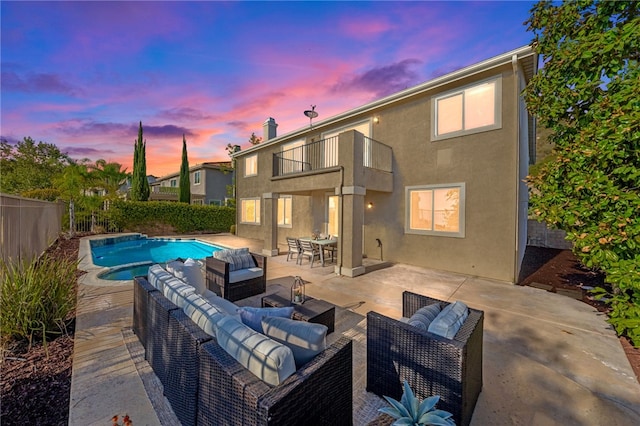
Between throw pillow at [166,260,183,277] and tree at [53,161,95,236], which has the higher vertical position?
tree at [53,161,95,236]

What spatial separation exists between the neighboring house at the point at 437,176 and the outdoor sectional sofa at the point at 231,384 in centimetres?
554

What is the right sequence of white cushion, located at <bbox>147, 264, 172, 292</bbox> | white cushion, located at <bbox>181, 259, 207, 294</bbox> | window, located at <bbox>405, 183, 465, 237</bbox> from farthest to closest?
1. window, located at <bbox>405, 183, 465, 237</bbox>
2. white cushion, located at <bbox>181, 259, 207, 294</bbox>
3. white cushion, located at <bbox>147, 264, 172, 292</bbox>

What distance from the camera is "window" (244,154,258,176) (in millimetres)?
15852

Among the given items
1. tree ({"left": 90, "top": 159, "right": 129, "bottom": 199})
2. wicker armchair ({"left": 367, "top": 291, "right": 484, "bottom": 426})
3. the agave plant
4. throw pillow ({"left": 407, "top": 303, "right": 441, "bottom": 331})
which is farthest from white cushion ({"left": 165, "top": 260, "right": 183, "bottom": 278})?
tree ({"left": 90, "top": 159, "right": 129, "bottom": 199})

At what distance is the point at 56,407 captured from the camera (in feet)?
7.82

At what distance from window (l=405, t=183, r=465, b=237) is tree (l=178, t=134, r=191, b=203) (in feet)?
69.7

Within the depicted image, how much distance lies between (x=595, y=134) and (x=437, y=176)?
443 centimetres

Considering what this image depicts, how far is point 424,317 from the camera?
274 centimetres

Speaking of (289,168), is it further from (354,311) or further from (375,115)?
(354,311)

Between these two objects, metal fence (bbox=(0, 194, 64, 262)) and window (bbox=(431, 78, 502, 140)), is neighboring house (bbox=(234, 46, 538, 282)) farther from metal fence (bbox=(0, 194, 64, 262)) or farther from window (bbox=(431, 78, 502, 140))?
metal fence (bbox=(0, 194, 64, 262))

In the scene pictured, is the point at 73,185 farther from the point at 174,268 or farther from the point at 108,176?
the point at 174,268

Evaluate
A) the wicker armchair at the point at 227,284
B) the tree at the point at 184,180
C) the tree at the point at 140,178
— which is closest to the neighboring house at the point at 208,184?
the tree at the point at 184,180

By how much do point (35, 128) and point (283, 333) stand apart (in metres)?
17.3

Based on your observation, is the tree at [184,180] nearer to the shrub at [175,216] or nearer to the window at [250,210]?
the shrub at [175,216]
